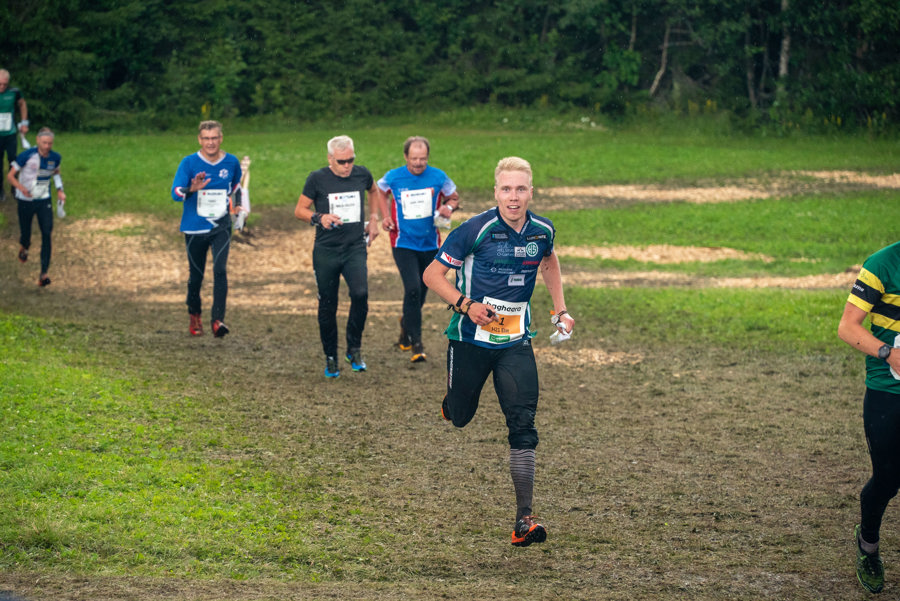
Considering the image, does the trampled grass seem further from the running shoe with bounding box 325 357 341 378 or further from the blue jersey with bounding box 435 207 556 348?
the blue jersey with bounding box 435 207 556 348

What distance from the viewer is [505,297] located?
6625 mm

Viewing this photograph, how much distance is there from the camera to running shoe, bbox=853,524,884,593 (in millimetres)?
5766

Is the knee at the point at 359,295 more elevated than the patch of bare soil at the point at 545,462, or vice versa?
the knee at the point at 359,295

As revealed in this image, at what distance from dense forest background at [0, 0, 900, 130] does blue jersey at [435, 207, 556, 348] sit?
109 ft

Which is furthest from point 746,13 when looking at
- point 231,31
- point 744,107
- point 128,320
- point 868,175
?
point 128,320

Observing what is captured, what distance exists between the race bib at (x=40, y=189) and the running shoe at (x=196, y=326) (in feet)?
14.8

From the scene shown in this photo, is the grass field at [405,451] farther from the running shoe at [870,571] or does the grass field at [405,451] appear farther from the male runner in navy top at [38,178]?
the male runner in navy top at [38,178]

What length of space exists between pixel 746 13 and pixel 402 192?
3372cm

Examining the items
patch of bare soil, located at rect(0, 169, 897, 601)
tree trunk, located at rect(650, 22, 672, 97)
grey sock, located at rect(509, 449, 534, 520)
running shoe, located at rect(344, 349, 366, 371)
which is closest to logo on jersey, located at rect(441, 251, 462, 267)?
grey sock, located at rect(509, 449, 534, 520)

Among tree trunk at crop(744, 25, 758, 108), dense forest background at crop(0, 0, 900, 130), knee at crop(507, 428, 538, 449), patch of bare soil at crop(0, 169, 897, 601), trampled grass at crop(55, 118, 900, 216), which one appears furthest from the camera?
tree trunk at crop(744, 25, 758, 108)

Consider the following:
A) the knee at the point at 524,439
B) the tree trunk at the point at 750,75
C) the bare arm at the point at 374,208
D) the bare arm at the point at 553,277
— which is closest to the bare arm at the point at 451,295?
the bare arm at the point at 553,277

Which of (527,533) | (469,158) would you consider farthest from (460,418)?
(469,158)

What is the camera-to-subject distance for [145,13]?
4472 centimetres

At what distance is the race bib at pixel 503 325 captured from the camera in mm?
6621
